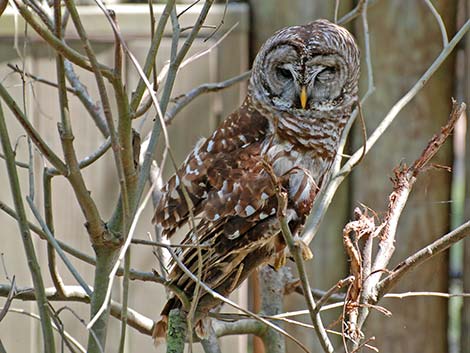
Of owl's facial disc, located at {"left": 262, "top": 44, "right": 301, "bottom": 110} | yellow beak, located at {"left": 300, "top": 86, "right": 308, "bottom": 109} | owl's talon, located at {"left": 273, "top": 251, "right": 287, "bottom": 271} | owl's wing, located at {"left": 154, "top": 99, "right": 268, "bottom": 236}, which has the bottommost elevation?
owl's talon, located at {"left": 273, "top": 251, "right": 287, "bottom": 271}

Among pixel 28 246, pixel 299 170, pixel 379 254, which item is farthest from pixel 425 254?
pixel 28 246

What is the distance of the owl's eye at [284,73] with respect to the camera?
2.38m

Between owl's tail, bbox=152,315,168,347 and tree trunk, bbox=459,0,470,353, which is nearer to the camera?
owl's tail, bbox=152,315,168,347

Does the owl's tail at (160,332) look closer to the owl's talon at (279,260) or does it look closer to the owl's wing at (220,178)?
the owl's wing at (220,178)

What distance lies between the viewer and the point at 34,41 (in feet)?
10.5

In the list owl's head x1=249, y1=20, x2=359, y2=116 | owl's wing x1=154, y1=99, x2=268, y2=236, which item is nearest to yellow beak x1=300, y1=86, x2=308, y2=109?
owl's head x1=249, y1=20, x2=359, y2=116

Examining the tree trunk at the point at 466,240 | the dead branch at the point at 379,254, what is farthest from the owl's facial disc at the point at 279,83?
the tree trunk at the point at 466,240

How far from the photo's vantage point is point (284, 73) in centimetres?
240

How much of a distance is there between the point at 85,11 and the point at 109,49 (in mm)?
166

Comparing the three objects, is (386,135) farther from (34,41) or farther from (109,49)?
(34,41)

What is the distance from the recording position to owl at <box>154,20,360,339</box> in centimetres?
214

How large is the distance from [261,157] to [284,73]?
1.40 feet

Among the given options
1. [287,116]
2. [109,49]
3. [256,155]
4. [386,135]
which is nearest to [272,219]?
[256,155]

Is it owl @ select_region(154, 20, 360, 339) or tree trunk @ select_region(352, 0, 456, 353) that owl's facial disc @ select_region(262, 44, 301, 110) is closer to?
owl @ select_region(154, 20, 360, 339)
